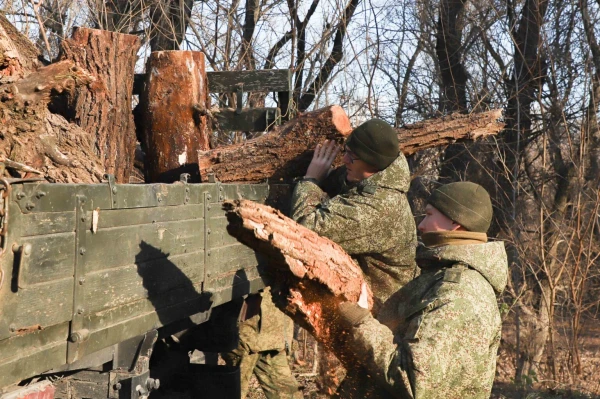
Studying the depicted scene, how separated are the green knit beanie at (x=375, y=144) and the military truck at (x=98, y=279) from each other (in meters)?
0.95

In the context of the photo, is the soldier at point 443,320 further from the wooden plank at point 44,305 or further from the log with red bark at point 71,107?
the log with red bark at point 71,107

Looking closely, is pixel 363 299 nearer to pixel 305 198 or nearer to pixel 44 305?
pixel 44 305

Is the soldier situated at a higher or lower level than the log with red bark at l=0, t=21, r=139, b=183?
lower

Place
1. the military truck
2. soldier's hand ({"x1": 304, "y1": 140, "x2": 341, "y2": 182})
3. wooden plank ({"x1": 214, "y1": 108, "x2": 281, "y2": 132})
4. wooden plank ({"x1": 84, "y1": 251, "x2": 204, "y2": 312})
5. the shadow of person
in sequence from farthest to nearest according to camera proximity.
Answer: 1. wooden plank ({"x1": 214, "y1": 108, "x2": 281, "y2": 132})
2. soldier's hand ({"x1": 304, "y1": 140, "x2": 341, "y2": 182})
3. the shadow of person
4. wooden plank ({"x1": 84, "y1": 251, "x2": 204, "y2": 312})
5. the military truck

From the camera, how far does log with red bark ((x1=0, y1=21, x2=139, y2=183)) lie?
4.26m

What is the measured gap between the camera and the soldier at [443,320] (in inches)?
105

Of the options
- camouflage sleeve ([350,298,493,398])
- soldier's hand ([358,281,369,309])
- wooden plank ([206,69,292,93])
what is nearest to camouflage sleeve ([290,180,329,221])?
soldier's hand ([358,281,369,309])

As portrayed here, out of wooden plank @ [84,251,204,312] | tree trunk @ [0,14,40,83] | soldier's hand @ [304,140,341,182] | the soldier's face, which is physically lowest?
wooden plank @ [84,251,204,312]

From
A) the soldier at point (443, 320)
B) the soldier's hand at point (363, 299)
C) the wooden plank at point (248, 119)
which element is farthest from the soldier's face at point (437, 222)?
the wooden plank at point (248, 119)

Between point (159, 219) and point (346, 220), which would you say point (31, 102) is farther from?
point (346, 220)

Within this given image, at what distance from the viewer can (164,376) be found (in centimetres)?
491

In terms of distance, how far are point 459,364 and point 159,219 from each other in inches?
73.8

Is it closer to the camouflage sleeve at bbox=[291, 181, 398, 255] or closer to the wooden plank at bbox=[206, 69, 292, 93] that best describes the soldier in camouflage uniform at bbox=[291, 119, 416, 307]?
the camouflage sleeve at bbox=[291, 181, 398, 255]

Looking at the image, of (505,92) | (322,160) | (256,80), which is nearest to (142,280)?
(322,160)
